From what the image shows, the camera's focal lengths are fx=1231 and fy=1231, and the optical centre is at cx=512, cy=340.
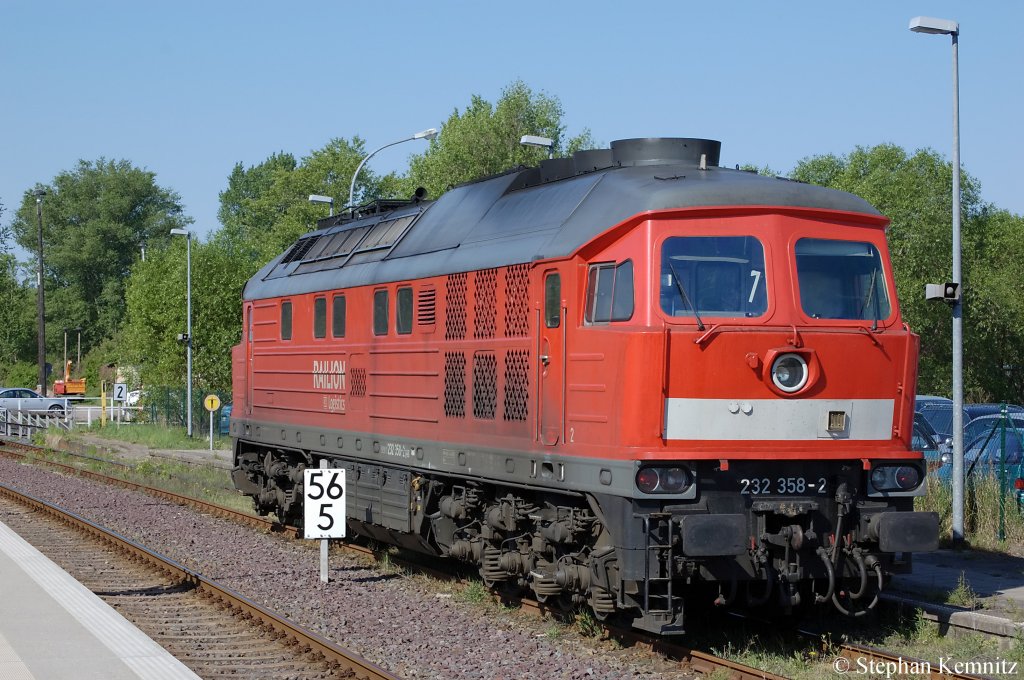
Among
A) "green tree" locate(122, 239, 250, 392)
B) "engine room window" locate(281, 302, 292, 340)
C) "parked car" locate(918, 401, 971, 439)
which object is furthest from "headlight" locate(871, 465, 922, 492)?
"green tree" locate(122, 239, 250, 392)

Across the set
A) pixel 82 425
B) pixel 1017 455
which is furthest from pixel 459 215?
pixel 82 425

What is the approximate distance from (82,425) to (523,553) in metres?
41.2

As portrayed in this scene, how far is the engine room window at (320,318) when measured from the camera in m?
15.5

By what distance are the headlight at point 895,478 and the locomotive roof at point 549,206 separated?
2.08m

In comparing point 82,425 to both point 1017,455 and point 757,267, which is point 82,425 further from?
point 757,267

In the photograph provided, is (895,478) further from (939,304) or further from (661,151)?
(939,304)

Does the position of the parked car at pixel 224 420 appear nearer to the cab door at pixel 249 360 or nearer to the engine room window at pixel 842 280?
the cab door at pixel 249 360

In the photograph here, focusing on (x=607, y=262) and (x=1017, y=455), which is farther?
(x=1017, y=455)

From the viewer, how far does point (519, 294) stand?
10859 mm

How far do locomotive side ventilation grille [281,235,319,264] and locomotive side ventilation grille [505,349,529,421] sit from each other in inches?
278

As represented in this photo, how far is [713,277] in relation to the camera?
9430 millimetres


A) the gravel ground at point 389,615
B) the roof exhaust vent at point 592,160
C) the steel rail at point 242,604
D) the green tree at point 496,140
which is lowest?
the gravel ground at point 389,615

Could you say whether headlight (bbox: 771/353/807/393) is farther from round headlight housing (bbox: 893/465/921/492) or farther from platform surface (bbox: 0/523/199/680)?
platform surface (bbox: 0/523/199/680)

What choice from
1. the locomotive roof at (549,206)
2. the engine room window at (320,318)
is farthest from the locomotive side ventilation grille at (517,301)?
the engine room window at (320,318)
